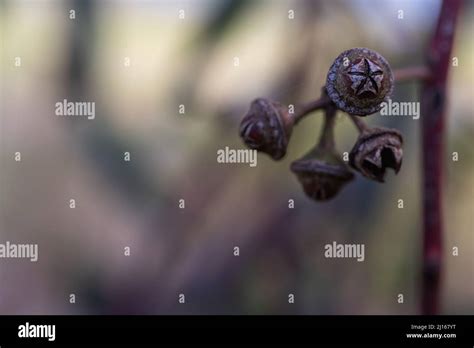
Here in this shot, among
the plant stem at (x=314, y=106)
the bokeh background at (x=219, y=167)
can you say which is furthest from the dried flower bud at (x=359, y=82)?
the bokeh background at (x=219, y=167)

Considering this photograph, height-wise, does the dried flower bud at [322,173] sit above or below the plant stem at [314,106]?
below

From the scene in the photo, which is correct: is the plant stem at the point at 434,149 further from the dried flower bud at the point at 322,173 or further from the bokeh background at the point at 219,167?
the bokeh background at the point at 219,167

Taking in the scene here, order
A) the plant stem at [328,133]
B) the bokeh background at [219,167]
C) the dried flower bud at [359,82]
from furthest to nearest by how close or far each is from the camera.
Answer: the bokeh background at [219,167] < the plant stem at [328,133] < the dried flower bud at [359,82]

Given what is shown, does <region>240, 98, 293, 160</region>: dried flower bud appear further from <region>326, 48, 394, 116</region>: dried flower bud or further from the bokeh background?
the bokeh background

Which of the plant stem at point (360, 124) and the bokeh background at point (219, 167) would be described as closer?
the plant stem at point (360, 124)

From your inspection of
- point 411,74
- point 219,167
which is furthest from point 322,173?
point 219,167

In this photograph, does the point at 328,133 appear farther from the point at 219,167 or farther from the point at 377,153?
the point at 219,167

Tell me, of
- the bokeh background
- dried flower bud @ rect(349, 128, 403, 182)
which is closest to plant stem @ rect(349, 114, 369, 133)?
dried flower bud @ rect(349, 128, 403, 182)
